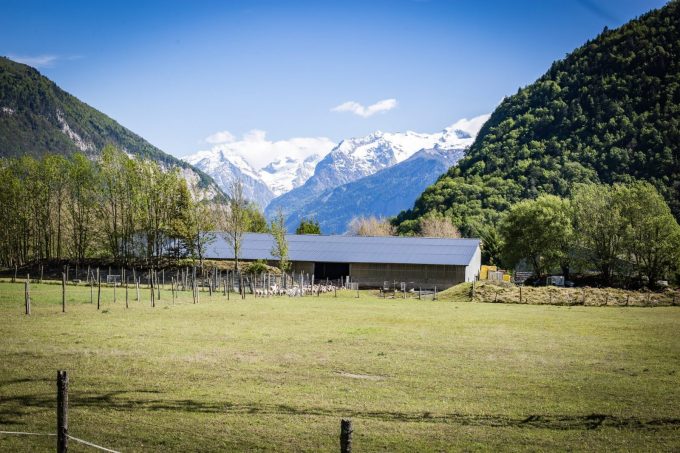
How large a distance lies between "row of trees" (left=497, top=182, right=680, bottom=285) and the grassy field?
160 ft

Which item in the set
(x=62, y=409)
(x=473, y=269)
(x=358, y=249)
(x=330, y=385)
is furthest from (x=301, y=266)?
(x=62, y=409)

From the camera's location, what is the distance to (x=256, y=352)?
2452 cm

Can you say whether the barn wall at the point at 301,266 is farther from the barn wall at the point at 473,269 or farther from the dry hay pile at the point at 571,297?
the dry hay pile at the point at 571,297

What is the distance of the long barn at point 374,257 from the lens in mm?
85812

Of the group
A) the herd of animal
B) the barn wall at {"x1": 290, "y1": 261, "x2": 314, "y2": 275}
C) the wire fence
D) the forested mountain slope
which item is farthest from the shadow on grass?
the forested mountain slope

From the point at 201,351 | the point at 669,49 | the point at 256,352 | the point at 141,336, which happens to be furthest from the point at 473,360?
the point at 669,49

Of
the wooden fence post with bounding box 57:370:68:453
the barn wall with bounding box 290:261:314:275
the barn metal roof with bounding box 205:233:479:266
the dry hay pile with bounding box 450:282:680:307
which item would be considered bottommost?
the dry hay pile with bounding box 450:282:680:307

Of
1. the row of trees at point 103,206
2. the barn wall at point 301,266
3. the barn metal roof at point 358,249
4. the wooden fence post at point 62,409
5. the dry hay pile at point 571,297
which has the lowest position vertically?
the dry hay pile at point 571,297

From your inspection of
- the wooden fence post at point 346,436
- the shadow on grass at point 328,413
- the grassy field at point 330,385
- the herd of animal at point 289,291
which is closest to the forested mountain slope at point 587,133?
the herd of animal at point 289,291

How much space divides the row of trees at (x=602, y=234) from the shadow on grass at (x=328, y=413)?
69.8 metres

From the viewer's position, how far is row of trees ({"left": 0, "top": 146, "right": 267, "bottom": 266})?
291ft

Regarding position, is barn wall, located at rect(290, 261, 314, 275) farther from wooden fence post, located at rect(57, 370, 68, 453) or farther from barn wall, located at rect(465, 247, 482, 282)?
wooden fence post, located at rect(57, 370, 68, 453)

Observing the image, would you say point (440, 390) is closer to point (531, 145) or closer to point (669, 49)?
point (531, 145)

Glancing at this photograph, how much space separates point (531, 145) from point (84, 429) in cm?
16706
